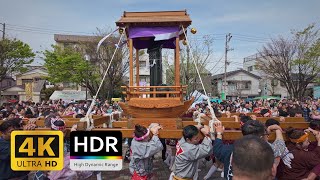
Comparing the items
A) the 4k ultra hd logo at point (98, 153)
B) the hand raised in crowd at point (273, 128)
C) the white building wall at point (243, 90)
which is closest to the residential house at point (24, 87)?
the white building wall at point (243, 90)

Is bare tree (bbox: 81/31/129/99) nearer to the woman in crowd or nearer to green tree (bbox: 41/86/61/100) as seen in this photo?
green tree (bbox: 41/86/61/100)

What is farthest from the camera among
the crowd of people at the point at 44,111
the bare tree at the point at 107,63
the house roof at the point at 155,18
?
the bare tree at the point at 107,63

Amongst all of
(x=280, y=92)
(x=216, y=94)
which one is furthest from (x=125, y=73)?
(x=280, y=92)

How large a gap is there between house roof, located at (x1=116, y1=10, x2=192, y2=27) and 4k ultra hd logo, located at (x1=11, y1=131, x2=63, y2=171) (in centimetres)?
261

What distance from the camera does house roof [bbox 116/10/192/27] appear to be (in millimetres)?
4852

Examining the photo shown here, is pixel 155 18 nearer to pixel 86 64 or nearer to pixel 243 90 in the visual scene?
pixel 86 64

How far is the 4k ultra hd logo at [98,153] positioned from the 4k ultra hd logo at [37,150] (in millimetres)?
191

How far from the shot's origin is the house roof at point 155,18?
4852mm

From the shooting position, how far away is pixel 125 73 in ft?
88.9

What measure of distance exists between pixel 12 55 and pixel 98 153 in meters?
23.6

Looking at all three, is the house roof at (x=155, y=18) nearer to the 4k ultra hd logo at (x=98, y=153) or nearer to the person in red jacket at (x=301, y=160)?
the 4k ultra hd logo at (x=98, y=153)

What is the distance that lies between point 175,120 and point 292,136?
6.23 feet

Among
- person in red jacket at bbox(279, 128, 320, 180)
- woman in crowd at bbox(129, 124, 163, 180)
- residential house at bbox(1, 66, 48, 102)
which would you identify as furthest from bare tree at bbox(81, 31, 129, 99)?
person in red jacket at bbox(279, 128, 320, 180)

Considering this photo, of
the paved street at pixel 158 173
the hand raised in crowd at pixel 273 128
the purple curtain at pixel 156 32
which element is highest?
the purple curtain at pixel 156 32
